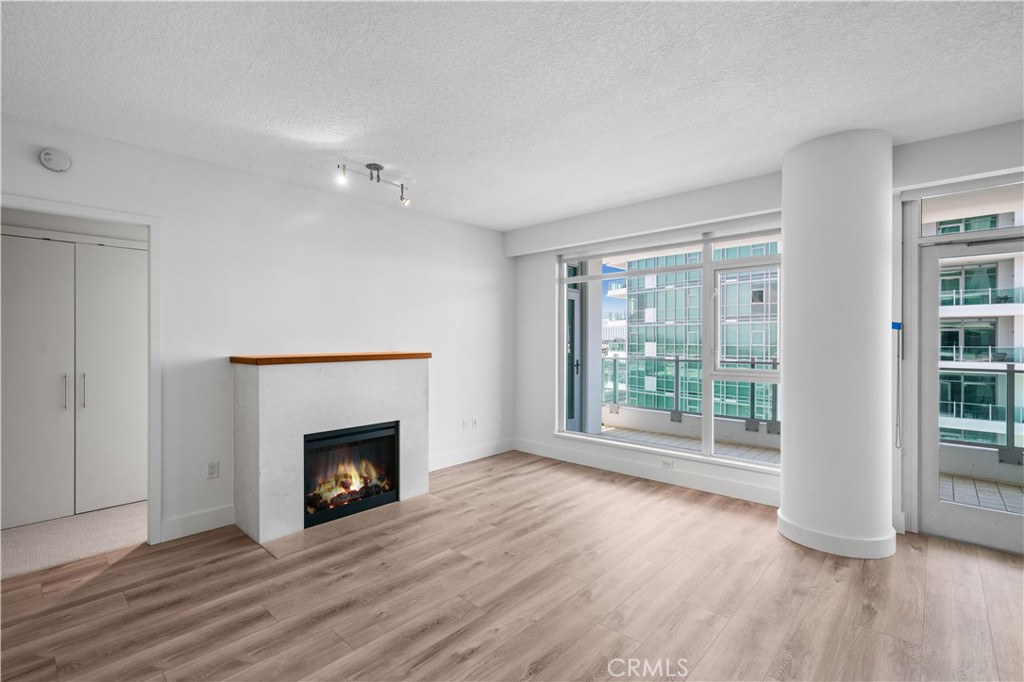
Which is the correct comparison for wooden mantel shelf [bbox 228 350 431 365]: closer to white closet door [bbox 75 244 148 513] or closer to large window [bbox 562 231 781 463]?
white closet door [bbox 75 244 148 513]

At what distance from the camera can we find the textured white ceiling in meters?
1.92

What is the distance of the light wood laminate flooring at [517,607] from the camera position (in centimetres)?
196

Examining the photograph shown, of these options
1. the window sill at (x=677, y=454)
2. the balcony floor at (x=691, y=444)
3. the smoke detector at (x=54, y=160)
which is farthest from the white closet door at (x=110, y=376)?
the balcony floor at (x=691, y=444)

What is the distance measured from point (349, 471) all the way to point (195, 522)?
107 centimetres

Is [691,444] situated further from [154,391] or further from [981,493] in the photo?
[154,391]

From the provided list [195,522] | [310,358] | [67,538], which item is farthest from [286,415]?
[67,538]

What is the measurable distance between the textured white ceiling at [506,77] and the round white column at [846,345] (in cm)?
29

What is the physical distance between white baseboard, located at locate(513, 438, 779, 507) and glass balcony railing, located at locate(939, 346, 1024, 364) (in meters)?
1.43

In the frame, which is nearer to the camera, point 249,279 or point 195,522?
point 195,522

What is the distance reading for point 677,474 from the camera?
4.35 m

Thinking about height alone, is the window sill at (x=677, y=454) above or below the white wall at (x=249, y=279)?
below

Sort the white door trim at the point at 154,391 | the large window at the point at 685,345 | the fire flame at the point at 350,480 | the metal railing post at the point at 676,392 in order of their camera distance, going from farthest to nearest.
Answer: the metal railing post at the point at 676,392 → the large window at the point at 685,345 → the fire flame at the point at 350,480 → the white door trim at the point at 154,391

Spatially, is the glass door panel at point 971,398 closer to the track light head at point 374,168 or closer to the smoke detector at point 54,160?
the track light head at point 374,168

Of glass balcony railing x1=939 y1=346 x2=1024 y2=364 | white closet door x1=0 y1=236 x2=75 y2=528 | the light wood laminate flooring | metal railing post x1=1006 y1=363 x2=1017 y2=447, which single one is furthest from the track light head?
metal railing post x1=1006 y1=363 x2=1017 y2=447
